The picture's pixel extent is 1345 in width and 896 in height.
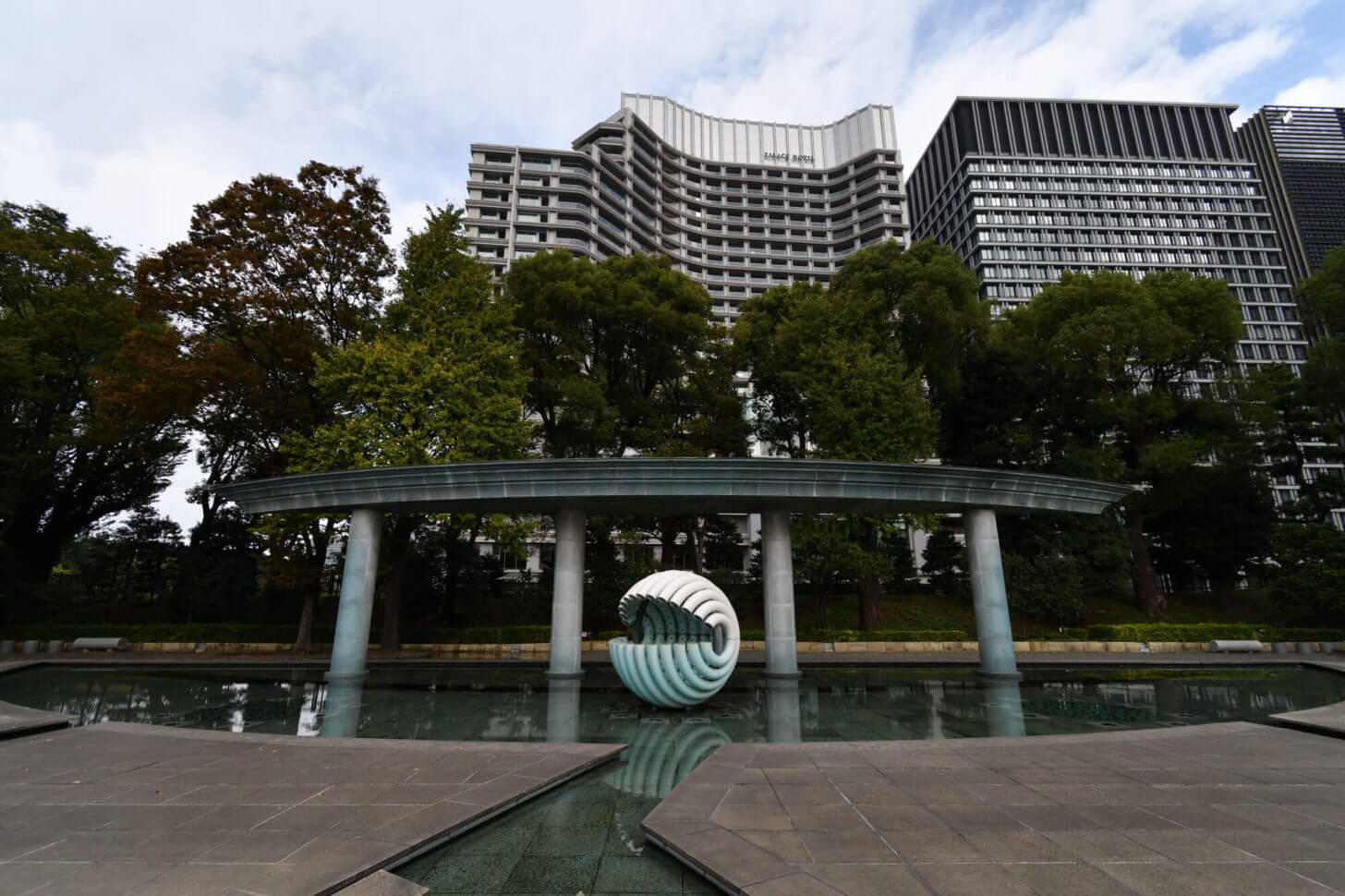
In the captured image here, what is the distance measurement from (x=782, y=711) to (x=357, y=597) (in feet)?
42.1

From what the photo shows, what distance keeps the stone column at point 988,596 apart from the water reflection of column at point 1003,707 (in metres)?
0.92

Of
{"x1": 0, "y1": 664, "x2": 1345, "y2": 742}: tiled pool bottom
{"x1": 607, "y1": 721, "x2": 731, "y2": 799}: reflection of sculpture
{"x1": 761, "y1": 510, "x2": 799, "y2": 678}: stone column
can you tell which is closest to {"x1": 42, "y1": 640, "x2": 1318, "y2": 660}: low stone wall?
{"x1": 0, "y1": 664, "x2": 1345, "y2": 742}: tiled pool bottom

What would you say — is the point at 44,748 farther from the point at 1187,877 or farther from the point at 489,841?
the point at 1187,877

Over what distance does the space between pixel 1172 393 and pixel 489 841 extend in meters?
43.2

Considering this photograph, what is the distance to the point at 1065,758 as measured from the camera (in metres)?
7.87

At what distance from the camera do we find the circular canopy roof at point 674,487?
53.0 feet

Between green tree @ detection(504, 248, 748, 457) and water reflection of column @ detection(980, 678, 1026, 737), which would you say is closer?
water reflection of column @ detection(980, 678, 1026, 737)

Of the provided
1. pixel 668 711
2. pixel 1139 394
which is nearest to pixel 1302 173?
pixel 1139 394

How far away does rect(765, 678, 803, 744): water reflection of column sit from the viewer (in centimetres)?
959

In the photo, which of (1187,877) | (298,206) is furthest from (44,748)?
(298,206)

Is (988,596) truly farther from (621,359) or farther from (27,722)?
(27,722)

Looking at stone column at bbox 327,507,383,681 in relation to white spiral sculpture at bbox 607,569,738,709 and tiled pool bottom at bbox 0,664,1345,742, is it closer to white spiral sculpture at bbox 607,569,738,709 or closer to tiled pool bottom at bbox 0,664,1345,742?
tiled pool bottom at bbox 0,664,1345,742

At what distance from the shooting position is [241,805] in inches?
232

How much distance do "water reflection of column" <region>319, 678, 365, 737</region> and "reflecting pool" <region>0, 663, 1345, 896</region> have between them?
0.06m
